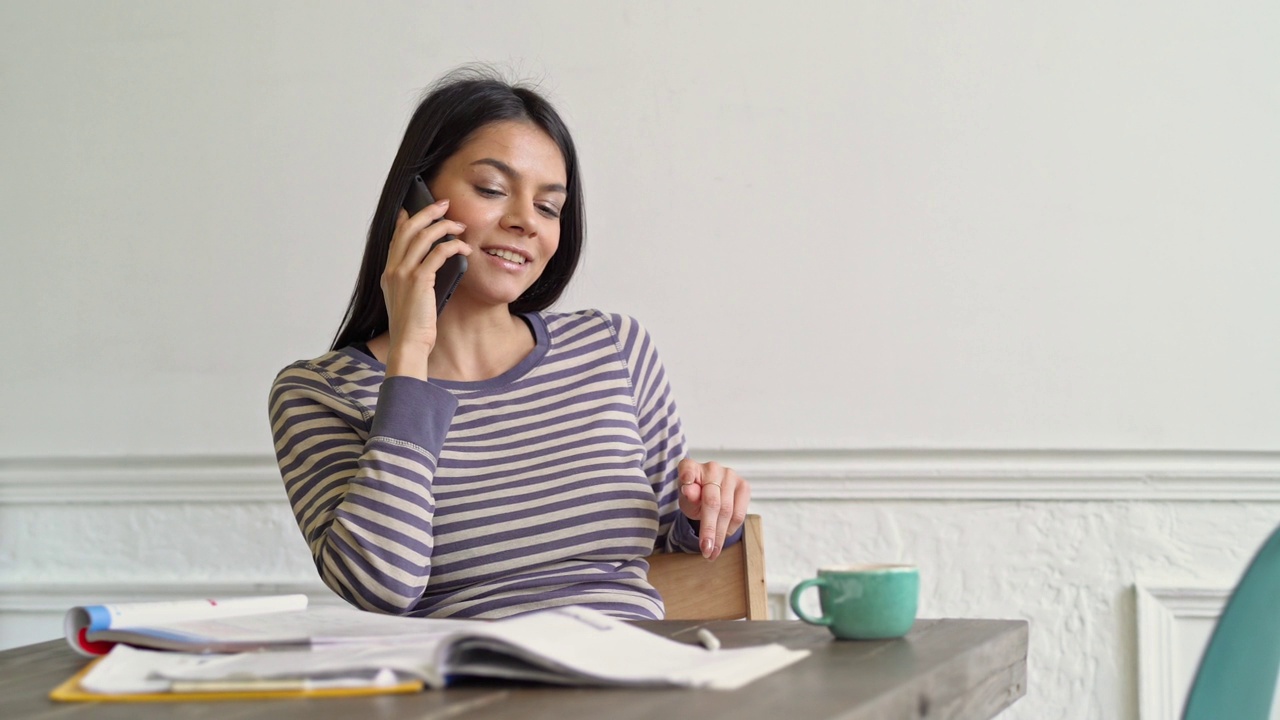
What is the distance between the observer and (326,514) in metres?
1.24

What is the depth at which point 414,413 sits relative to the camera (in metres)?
1.23

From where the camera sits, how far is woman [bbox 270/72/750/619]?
1.21m

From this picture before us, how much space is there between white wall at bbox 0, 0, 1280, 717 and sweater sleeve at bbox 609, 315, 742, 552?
0.48 metres

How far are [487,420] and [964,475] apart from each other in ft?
2.94

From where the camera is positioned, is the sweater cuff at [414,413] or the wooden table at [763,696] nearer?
the wooden table at [763,696]

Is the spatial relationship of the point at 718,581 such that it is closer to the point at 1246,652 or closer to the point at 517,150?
the point at 517,150

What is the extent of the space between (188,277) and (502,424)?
1.08 metres

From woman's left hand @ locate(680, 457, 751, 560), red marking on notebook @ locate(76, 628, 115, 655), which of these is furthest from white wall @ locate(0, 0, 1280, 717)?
red marking on notebook @ locate(76, 628, 115, 655)

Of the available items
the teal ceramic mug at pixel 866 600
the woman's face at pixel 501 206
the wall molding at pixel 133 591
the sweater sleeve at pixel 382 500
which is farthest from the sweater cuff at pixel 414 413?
the wall molding at pixel 133 591

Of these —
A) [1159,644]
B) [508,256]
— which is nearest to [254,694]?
[508,256]

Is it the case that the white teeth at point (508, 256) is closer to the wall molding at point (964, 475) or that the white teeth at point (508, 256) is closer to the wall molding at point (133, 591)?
the wall molding at point (964, 475)

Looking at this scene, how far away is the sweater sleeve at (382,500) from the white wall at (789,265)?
839 millimetres

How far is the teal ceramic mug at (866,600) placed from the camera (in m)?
0.83

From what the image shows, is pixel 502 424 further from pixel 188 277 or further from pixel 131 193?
pixel 131 193
